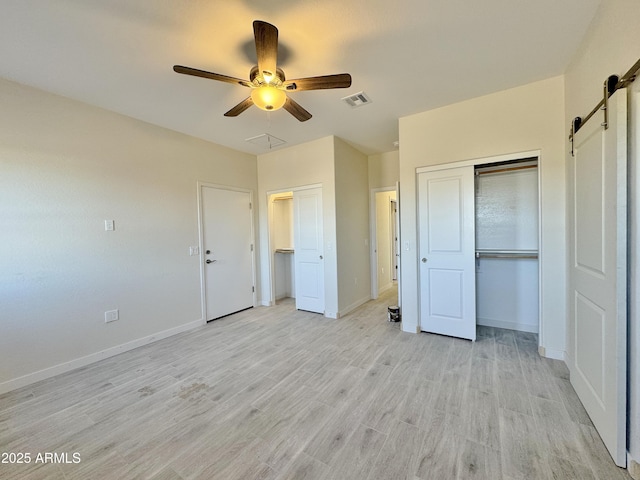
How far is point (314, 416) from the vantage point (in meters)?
1.86

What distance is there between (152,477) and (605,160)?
3.23 m

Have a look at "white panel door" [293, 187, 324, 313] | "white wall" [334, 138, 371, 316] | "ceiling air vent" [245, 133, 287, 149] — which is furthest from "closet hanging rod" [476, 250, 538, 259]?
"ceiling air vent" [245, 133, 287, 149]

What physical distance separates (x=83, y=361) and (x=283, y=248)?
3302 millimetres

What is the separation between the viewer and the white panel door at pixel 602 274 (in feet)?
4.56

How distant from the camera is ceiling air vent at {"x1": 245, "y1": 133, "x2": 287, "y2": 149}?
3.84 m

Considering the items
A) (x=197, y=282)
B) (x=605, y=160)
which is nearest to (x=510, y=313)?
(x=605, y=160)

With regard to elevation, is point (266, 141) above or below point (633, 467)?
above

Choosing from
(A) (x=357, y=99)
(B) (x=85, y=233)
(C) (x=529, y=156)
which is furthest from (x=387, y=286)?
(B) (x=85, y=233)

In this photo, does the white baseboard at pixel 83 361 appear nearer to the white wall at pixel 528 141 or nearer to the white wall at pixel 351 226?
the white wall at pixel 351 226

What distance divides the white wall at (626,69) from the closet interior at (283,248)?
4166 millimetres

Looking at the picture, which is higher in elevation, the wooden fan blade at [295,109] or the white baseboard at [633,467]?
the wooden fan blade at [295,109]

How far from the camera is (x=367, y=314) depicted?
13.5 ft

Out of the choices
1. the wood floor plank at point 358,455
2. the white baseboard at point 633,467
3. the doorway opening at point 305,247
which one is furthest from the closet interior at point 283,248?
the white baseboard at point 633,467

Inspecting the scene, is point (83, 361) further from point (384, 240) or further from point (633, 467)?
point (384, 240)
